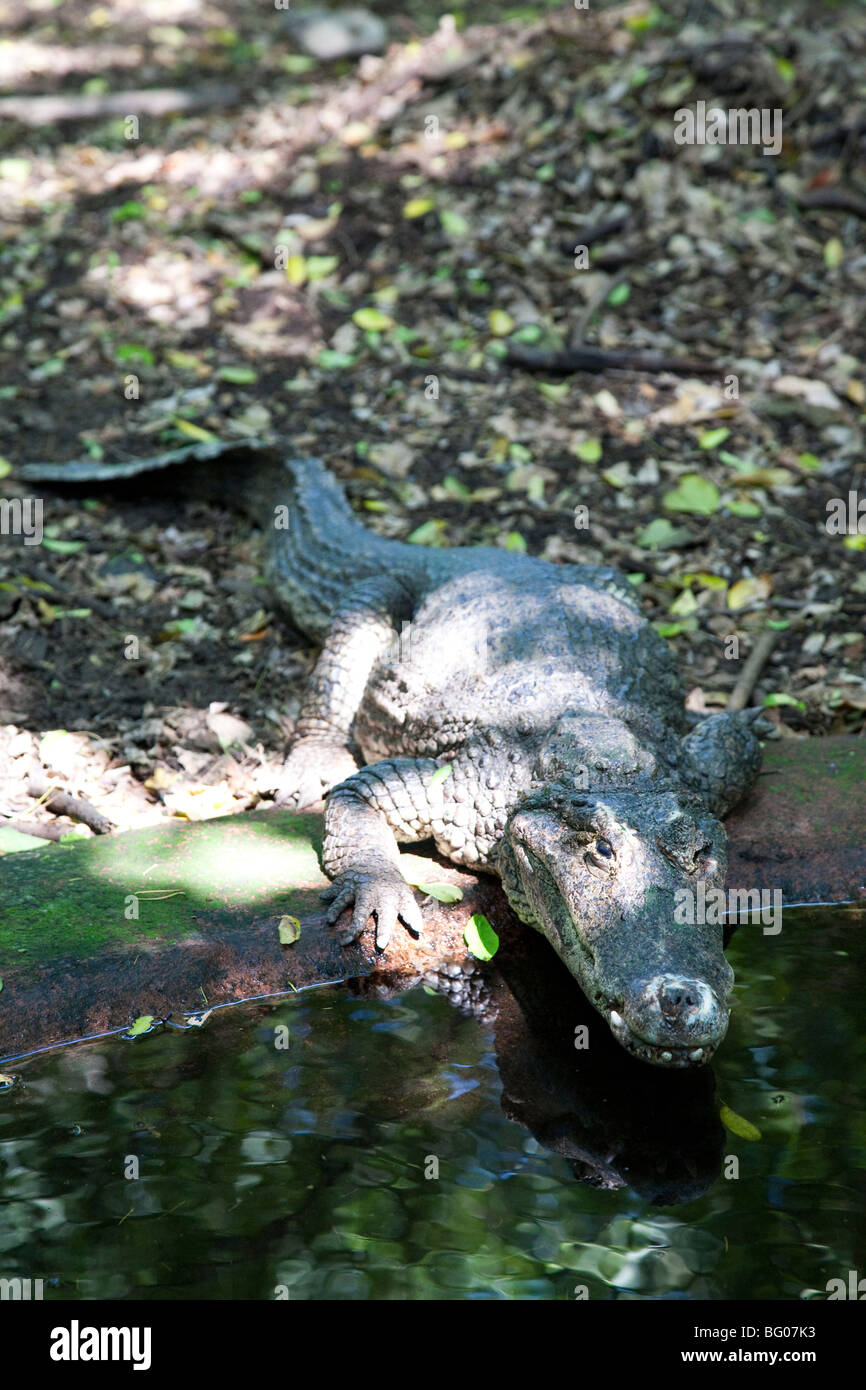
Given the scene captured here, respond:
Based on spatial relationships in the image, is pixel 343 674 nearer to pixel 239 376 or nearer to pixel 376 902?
pixel 376 902

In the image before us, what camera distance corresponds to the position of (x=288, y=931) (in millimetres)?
3562

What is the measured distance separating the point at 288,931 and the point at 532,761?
883mm

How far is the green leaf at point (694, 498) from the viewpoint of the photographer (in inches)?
247

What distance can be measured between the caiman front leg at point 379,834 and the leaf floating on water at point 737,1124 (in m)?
1.04

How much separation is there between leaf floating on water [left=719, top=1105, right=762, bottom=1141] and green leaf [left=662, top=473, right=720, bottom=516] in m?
3.87

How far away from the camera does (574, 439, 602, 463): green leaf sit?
6.66 meters

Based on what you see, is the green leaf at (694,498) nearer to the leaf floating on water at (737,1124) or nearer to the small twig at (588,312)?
the small twig at (588,312)

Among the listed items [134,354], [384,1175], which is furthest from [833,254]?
[384,1175]

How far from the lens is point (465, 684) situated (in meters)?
4.26

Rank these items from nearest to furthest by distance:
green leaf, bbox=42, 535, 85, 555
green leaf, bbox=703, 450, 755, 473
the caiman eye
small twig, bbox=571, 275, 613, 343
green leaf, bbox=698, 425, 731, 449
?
the caiman eye, green leaf, bbox=42, 535, 85, 555, green leaf, bbox=703, 450, 755, 473, green leaf, bbox=698, 425, 731, 449, small twig, bbox=571, 275, 613, 343

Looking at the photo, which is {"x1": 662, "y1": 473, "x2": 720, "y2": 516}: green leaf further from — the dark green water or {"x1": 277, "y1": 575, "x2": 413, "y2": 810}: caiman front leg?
the dark green water

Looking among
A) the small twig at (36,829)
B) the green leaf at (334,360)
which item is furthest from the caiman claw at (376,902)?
the green leaf at (334,360)

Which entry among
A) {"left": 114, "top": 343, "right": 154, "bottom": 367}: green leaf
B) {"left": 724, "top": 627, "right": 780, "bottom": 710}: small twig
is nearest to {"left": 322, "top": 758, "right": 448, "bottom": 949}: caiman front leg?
{"left": 724, "top": 627, "right": 780, "bottom": 710}: small twig
